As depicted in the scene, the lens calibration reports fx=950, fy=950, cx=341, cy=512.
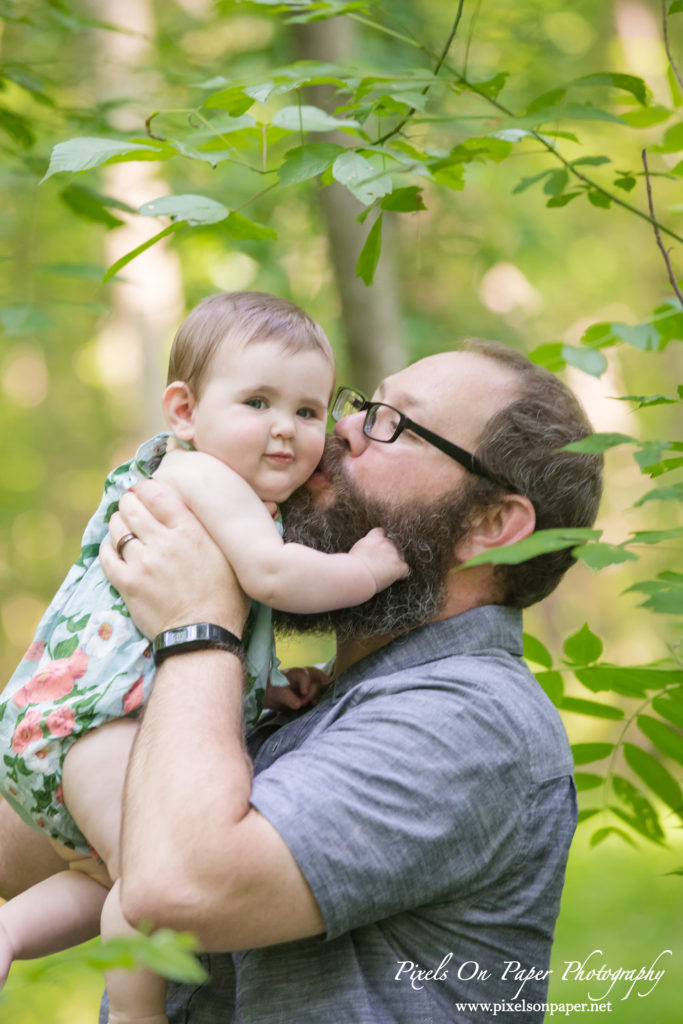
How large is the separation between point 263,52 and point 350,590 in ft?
12.5

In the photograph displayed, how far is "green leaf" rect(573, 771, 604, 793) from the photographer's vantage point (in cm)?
216

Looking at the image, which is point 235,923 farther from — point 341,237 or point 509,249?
point 509,249

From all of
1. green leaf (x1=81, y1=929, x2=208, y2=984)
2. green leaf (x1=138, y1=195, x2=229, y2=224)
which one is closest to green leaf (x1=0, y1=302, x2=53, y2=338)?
green leaf (x1=138, y1=195, x2=229, y2=224)

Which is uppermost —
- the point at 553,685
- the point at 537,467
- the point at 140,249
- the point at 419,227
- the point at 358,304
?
the point at 140,249

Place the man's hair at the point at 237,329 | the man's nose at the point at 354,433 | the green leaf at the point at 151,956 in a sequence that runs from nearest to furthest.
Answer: the green leaf at the point at 151,956
the man's hair at the point at 237,329
the man's nose at the point at 354,433

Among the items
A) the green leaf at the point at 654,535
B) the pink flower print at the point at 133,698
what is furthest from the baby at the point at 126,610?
the green leaf at the point at 654,535

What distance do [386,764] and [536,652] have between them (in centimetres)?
78

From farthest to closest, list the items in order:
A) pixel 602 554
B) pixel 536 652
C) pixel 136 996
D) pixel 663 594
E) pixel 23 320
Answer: pixel 23 320
pixel 536 652
pixel 136 996
pixel 663 594
pixel 602 554

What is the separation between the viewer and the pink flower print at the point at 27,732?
70.6 inches

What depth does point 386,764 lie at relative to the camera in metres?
1.59

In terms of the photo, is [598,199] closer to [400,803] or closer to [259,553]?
[259,553]

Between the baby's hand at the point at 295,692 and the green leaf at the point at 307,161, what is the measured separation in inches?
44.2

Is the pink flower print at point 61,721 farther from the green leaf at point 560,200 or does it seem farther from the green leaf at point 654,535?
the green leaf at point 560,200

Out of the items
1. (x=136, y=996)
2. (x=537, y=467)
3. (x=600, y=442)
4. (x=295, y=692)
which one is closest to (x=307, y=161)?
(x=600, y=442)
